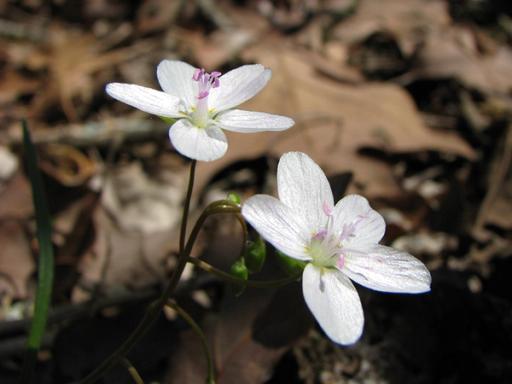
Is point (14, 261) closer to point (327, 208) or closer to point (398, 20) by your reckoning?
point (327, 208)

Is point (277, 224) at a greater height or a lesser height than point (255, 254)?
greater

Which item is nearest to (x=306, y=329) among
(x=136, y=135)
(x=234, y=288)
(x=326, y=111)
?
(x=234, y=288)

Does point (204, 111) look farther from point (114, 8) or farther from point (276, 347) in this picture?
point (114, 8)

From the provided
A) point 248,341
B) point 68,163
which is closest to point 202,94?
point 248,341

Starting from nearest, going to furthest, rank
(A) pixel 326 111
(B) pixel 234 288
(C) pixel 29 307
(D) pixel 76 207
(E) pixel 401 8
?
1. (B) pixel 234 288
2. (C) pixel 29 307
3. (D) pixel 76 207
4. (A) pixel 326 111
5. (E) pixel 401 8

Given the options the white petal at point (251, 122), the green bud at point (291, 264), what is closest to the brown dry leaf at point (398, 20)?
the white petal at point (251, 122)

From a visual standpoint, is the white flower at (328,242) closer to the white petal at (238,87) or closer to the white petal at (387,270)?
the white petal at (387,270)
